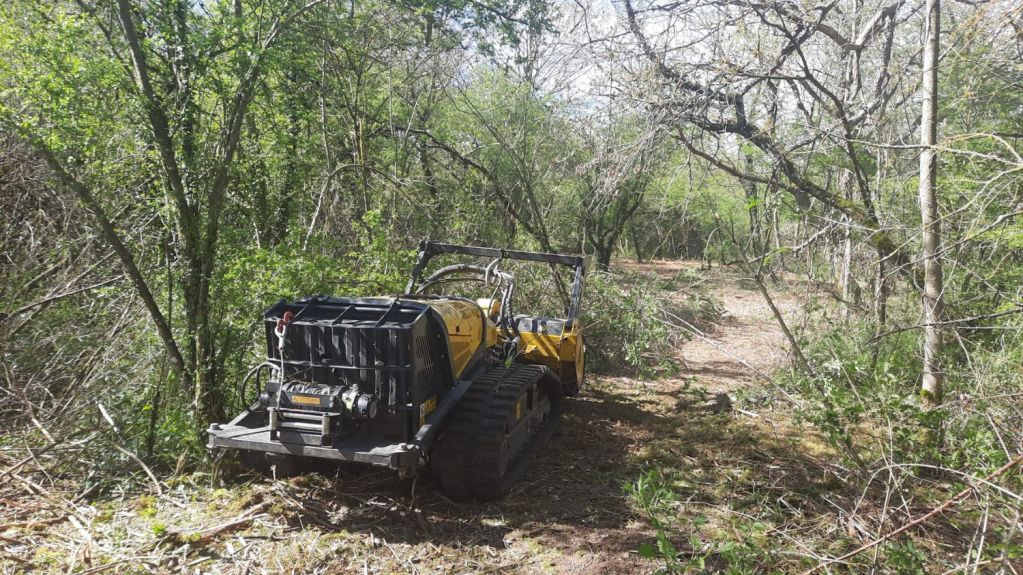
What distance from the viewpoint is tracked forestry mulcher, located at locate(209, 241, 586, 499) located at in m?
4.07

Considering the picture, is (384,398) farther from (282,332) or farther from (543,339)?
(543,339)

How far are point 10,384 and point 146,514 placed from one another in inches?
70.2

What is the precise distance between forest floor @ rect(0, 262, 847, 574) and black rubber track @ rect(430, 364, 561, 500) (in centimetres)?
15

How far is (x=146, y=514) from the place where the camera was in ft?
13.7

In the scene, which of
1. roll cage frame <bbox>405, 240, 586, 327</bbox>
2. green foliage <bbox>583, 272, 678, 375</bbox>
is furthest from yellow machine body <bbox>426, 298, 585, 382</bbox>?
green foliage <bbox>583, 272, 678, 375</bbox>

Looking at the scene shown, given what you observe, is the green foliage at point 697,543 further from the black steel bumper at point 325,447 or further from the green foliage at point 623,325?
the green foliage at point 623,325

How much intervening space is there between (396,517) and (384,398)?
0.85 meters

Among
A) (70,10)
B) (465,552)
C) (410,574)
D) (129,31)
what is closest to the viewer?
(410,574)

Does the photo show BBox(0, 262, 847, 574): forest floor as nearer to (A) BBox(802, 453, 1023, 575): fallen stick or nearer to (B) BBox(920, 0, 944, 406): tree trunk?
(A) BBox(802, 453, 1023, 575): fallen stick

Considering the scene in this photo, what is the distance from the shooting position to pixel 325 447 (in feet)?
13.1

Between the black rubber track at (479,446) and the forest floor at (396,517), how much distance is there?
15cm

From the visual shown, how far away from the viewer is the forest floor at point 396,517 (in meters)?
3.74

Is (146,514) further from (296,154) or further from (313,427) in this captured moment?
(296,154)

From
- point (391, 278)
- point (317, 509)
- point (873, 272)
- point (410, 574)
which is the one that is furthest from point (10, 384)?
point (873, 272)
